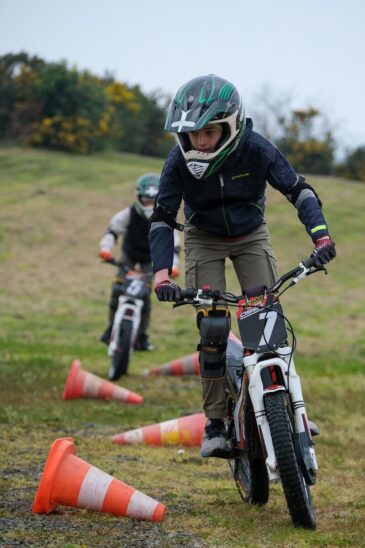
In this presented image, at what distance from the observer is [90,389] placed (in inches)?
393

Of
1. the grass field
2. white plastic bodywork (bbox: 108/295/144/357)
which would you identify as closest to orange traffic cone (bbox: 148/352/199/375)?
the grass field

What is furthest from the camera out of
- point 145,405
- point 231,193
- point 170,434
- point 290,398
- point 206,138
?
point 145,405

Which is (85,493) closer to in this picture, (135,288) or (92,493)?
(92,493)

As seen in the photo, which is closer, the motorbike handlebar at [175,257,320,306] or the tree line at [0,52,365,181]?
the motorbike handlebar at [175,257,320,306]

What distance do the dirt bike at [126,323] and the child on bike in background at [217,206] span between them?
5.09 metres

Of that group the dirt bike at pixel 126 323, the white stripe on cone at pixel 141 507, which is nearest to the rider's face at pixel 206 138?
the white stripe on cone at pixel 141 507

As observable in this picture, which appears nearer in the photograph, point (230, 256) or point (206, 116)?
point (206, 116)

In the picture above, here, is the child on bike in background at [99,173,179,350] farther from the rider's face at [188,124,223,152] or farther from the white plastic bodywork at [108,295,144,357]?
the rider's face at [188,124,223,152]

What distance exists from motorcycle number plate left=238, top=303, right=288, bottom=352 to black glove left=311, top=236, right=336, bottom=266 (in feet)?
1.21

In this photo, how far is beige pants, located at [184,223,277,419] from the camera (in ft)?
19.3

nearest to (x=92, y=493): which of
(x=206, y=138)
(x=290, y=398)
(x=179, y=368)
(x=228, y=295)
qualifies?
(x=290, y=398)

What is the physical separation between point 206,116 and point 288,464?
1.98 metres

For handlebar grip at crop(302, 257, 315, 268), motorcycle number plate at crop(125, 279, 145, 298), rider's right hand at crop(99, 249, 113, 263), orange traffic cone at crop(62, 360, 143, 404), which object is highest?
handlebar grip at crop(302, 257, 315, 268)

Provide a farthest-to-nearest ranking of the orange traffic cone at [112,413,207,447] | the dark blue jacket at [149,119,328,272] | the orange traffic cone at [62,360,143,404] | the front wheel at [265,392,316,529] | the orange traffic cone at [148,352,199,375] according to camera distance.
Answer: the orange traffic cone at [148,352,199,375], the orange traffic cone at [62,360,143,404], the orange traffic cone at [112,413,207,447], the dark blue jacket at [149,119,328,272], the front wheel at [265,392,316,529]
